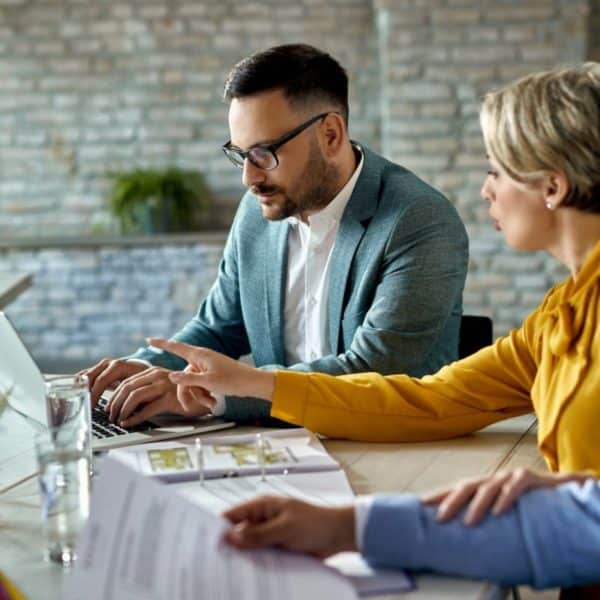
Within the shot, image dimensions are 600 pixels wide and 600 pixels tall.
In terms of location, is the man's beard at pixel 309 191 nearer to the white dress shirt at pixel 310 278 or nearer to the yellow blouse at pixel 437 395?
the white dress shirt at pixel 310 278

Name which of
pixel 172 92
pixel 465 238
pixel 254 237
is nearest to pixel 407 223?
pixel 465 238

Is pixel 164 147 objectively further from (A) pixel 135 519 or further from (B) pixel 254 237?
(A) pixel 135 519

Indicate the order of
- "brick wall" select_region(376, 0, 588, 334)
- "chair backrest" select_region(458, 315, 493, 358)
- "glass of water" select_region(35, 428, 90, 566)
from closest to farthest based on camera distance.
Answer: "glass of water" select_region(35, 428, 90, 566), "chair backrest" select_region(458, 315, 493, 358), "brick wall" select_region(376, 0, 588, 334)

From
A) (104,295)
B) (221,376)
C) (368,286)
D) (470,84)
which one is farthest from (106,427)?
(104,295)

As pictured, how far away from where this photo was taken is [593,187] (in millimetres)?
1591

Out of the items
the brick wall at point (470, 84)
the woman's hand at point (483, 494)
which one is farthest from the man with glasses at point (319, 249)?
the brick wall at point (470, 84)

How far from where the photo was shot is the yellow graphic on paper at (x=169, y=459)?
5.33 feet

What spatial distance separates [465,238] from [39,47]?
406 cm

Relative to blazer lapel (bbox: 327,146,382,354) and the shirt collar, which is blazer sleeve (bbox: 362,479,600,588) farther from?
the shirt collar

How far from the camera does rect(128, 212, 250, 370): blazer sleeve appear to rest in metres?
2.58

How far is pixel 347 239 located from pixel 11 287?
72.0 inches

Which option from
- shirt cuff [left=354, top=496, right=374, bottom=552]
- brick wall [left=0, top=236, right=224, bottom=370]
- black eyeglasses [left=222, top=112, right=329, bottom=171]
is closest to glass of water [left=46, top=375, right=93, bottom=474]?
shirt cuff [left=354, top=496, right=374, bottom=552]

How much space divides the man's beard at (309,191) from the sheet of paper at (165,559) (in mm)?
1289

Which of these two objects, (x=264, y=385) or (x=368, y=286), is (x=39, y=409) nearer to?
(x=264, y=385)
